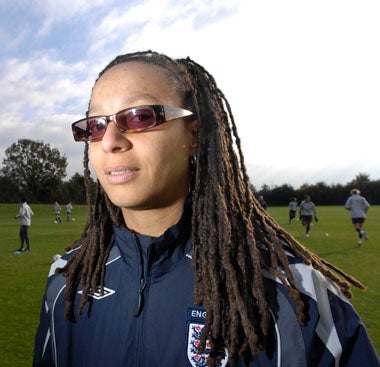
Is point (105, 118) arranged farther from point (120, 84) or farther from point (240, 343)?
point (240, 343)

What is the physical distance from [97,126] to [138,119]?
22cm

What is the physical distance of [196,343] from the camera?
1.66 meters

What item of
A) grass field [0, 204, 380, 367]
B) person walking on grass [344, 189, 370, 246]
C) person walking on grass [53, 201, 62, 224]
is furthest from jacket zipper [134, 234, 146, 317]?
person walking on grass [53, 201, 62, 224]

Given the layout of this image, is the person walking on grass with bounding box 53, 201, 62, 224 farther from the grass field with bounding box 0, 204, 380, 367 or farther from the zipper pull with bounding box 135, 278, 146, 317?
the zipper pull with bounding box 135, 278, 146, 317

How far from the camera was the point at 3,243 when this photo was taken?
55.1 feet

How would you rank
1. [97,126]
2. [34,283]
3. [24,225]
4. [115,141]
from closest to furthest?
1. [115,141]
2. [97,126]
3. [34,283]
4. [24,225]

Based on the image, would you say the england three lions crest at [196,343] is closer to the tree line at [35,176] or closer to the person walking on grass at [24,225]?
the person walking on grass at [24,225]

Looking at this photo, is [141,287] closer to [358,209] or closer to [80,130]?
[80,130]

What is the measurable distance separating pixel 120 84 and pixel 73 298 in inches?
42.1

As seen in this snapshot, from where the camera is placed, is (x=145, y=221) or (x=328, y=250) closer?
(x=145, y=221)

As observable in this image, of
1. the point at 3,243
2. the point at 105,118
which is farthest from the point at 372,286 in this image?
the point at 3,243

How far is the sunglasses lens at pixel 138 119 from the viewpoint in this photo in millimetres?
1626

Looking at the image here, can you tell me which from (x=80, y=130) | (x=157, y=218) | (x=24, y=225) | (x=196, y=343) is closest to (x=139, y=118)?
(x=80, y=130)

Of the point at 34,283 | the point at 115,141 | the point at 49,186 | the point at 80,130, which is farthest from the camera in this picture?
the point at 49,186
